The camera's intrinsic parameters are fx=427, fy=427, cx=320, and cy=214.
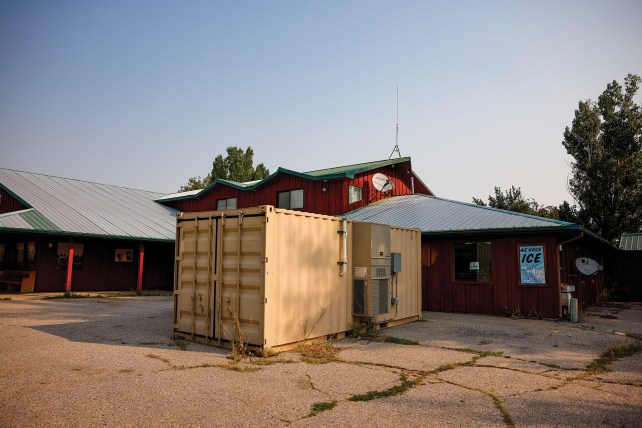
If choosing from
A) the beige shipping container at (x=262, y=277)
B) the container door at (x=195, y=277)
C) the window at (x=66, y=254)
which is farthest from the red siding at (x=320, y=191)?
the container door at (x=195, y=277)

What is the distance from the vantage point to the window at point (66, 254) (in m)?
22.2

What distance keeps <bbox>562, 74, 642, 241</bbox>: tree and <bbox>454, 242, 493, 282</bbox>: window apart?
21800 millimetres

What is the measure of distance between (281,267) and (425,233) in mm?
9194

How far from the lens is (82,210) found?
23828mm

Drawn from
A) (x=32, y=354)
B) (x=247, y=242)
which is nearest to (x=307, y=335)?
(x=247, y=242)

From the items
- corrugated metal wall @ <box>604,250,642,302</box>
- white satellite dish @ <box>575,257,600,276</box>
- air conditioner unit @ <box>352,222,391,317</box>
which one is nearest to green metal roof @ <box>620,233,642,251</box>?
corrugated metal wall @ <box>604,250,642,302</box>

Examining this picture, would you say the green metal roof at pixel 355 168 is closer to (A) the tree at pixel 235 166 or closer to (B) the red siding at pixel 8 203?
(B) the red siding at pixel 8 203

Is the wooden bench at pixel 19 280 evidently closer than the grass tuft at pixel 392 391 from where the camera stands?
No

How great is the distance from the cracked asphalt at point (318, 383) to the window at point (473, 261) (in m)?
5.06

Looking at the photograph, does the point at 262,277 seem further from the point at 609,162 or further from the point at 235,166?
the point at 235,166

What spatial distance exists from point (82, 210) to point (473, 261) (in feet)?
67.8

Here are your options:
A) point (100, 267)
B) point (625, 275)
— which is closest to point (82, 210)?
point (100, 267)

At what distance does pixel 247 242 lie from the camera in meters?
8.81

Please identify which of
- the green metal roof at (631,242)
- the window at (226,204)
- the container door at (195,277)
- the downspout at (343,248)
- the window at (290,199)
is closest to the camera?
the container door at (195,277)
